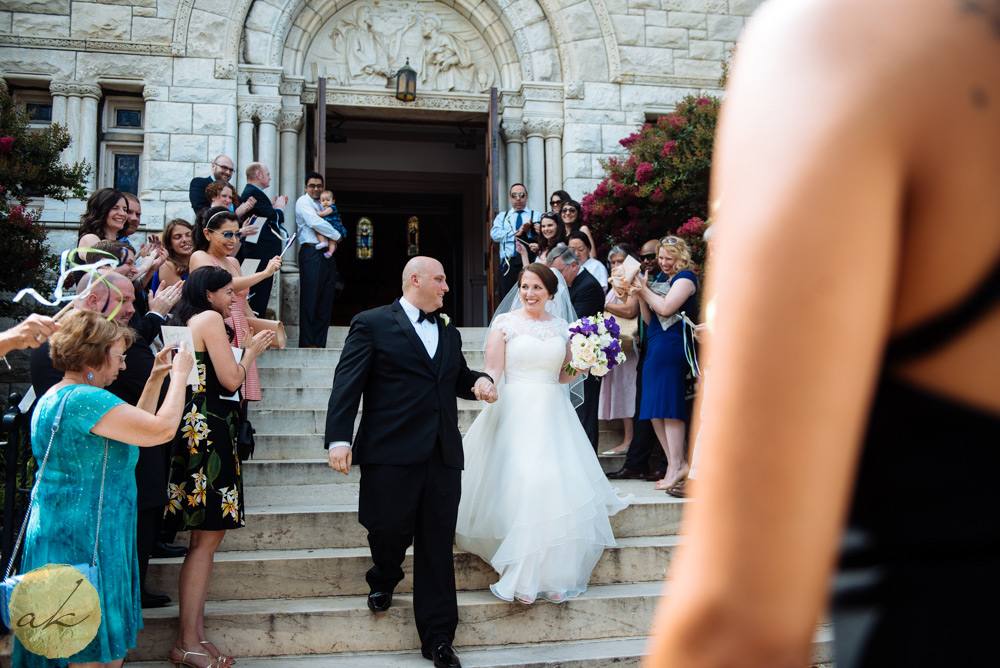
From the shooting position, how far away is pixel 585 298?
7.10m

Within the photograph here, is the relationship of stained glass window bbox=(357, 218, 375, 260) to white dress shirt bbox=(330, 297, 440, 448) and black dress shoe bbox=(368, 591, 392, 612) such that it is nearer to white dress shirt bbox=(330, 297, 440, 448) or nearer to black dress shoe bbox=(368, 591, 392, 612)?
white dress shirt bbox=(330, 297, 440, 448)

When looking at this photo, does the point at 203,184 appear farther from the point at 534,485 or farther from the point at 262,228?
the point at 534,485

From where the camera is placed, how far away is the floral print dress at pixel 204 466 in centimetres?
420

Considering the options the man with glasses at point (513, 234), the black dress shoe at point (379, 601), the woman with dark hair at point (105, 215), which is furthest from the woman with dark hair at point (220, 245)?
the man with glasses at point (513, 234)

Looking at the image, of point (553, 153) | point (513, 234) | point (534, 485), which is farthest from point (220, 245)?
point (553, 153)

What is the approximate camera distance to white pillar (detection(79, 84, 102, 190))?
1041 cm

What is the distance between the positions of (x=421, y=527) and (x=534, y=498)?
2.52 ft

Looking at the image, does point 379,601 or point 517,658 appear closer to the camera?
point 517,658

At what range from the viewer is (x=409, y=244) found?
1852 cm

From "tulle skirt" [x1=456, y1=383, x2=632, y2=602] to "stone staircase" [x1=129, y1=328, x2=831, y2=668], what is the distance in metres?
0.15

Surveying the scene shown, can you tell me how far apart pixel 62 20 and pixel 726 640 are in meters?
12.2

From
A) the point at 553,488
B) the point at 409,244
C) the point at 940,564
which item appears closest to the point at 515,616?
the point at 553,488

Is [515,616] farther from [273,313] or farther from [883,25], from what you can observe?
[273,313]

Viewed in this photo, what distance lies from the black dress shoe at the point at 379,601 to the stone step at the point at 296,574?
33 cm
